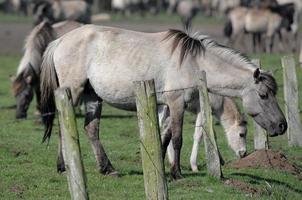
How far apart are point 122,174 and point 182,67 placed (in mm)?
1691

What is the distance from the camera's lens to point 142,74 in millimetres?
13742

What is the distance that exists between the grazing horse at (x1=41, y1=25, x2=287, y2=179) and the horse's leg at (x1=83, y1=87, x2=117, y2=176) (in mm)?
14

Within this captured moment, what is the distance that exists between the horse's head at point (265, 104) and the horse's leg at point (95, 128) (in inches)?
82.0

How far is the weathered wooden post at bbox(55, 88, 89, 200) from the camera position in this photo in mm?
9445

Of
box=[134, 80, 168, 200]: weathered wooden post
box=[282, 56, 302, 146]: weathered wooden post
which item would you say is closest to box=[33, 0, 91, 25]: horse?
box=[282, 56, 302, 146]: weathered wooden post

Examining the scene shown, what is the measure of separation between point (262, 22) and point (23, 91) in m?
21.6

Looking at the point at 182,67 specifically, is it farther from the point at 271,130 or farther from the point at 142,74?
the point at 271,130

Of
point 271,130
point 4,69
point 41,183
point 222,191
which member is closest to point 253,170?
point 271,130

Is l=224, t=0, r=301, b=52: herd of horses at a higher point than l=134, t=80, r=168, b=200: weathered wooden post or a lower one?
lower

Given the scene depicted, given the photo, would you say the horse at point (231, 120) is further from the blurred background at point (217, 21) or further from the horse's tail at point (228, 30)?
the horse's tail at point (228, 30)

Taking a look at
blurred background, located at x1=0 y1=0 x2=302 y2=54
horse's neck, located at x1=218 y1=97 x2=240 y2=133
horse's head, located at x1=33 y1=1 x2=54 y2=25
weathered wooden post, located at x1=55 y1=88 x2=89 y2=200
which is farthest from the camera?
blurred background, located at x1=0 y1=0 x2=302 y2=54

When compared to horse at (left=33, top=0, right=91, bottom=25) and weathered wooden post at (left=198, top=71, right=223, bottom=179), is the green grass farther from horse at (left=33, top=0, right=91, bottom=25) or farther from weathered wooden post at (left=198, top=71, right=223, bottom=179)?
horse at (left=33, top=0, right=91, bottom=25)

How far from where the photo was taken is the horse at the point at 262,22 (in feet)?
136

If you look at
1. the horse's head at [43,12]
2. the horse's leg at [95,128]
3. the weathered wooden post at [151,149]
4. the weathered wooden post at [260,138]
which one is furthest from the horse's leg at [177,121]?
the horse's head at [43,12]
